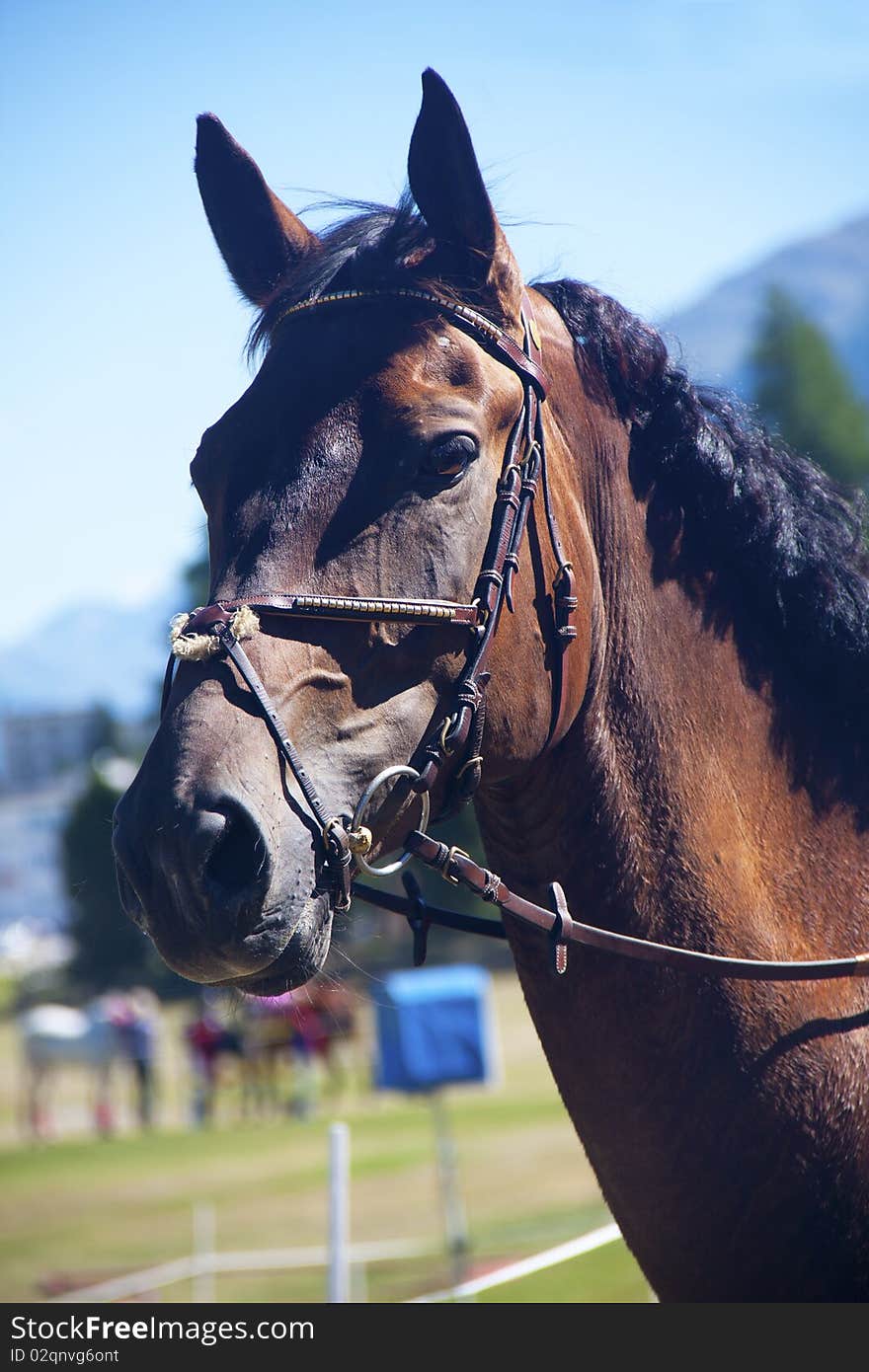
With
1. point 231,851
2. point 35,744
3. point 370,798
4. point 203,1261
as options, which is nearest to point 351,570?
point 370,798

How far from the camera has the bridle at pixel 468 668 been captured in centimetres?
223

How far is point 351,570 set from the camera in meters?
2.33

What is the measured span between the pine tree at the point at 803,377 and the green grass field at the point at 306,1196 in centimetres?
4815

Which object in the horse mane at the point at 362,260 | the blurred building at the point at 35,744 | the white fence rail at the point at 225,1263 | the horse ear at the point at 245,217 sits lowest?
the white fence rail at the point at 225,1263

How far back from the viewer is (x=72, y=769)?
416 ft

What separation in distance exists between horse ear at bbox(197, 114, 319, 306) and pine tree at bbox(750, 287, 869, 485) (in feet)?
209

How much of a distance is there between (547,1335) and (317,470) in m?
1.97

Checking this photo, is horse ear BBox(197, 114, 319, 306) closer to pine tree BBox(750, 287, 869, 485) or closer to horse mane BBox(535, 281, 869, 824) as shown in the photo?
horse mane BBox(535, 281, 869, 824)

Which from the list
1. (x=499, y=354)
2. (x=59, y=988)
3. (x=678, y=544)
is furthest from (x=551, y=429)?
(x=59, y=988)

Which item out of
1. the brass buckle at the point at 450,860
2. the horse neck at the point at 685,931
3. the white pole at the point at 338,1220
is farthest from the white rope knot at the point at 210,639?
the white pole at the point at 338,1220

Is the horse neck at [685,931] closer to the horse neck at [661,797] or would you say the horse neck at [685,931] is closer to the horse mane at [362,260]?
the horse neck at [661,797]

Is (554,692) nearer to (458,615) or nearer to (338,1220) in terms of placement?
(458,615)

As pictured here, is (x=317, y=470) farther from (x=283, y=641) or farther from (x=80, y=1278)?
(x=80, y=1278)

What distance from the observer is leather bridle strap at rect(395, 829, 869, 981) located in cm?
244
